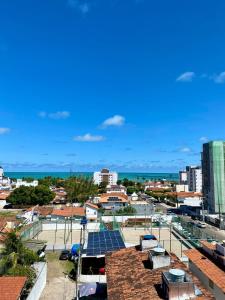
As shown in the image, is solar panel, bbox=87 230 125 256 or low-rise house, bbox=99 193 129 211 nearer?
solar panel, bbox=87 230 125 256

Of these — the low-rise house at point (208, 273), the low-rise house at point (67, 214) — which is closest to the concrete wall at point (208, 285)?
the low-rise house at point (208, 273)

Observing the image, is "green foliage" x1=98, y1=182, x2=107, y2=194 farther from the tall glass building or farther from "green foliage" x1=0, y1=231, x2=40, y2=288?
"green foliage" x1=0, y1=231, x2=40, y2=288

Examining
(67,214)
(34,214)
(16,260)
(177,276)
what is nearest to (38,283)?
(16,260)

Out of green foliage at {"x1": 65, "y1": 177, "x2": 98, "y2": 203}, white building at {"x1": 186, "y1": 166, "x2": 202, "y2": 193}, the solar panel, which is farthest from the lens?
white building at {"x1": 186, "y1": 166, "x2": 202, "y2": 193}

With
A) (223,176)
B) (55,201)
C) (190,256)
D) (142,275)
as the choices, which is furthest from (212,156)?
(142,275)

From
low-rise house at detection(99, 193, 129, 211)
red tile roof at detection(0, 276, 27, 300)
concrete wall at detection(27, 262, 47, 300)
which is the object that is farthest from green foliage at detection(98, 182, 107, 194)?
red tile roof at detection(0, 276, 27, 300)

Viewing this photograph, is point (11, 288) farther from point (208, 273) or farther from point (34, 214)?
point (34, 214)
